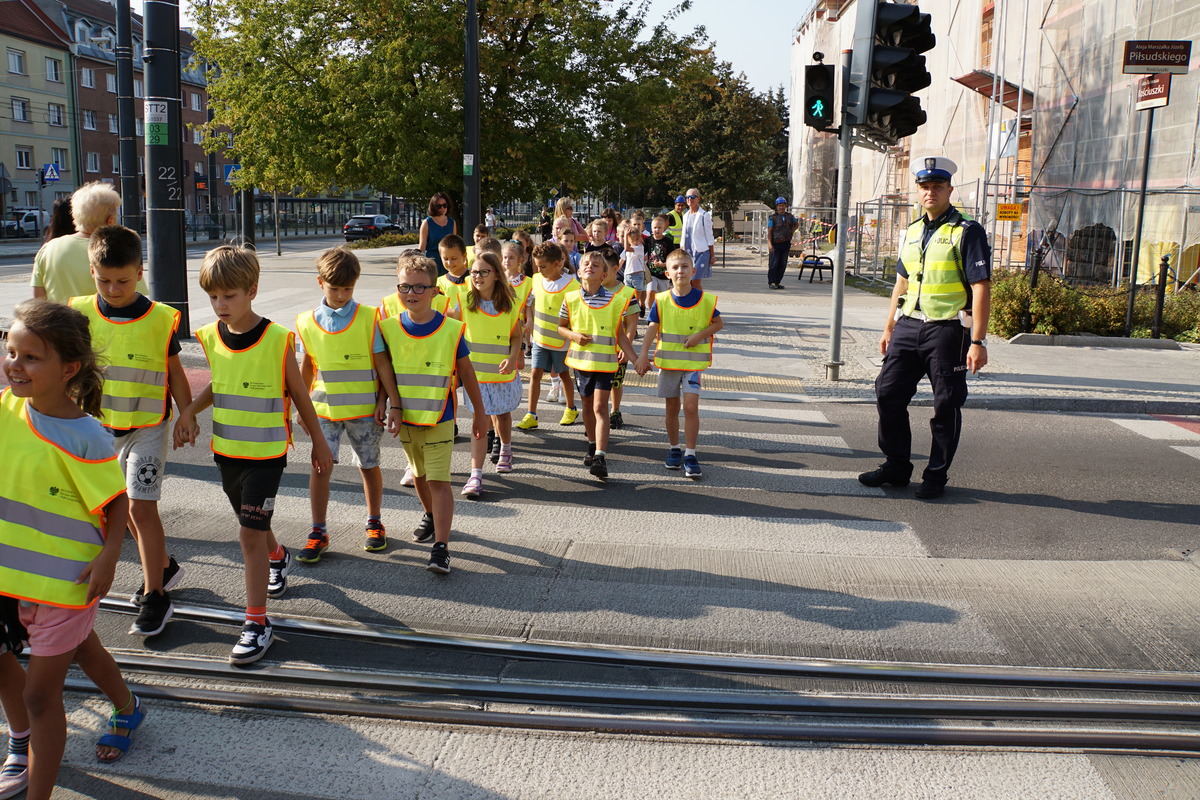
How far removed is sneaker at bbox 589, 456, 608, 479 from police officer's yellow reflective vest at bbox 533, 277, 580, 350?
4.45 feet

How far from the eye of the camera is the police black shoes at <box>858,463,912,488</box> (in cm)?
670

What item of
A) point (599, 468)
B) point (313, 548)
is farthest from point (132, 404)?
point (599, 468)

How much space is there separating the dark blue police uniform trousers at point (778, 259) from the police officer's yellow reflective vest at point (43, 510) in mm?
19620

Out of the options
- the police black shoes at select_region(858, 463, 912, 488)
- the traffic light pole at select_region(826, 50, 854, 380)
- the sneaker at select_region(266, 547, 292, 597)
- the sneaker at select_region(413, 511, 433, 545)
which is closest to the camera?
the sneaker at select_region(266, 547, 292, 597)

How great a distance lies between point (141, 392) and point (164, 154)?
748 centimetres

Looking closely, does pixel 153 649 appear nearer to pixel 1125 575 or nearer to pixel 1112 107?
pixel 1125 575

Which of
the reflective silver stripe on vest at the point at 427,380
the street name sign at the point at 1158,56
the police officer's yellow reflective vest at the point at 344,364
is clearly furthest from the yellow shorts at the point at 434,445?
the street name sign at the point at 1158,56

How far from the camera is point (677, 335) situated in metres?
6.88

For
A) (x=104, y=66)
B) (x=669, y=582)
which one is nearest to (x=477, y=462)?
(x=669, y=582)

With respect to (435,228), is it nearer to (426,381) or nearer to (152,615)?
(426,381)

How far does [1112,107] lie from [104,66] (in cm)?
6039

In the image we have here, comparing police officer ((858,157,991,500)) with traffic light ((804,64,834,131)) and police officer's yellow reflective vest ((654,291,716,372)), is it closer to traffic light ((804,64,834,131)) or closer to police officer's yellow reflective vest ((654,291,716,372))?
police officer's yellow reflective vest ((654,291,716,372))

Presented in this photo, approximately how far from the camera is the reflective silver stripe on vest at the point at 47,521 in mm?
2848

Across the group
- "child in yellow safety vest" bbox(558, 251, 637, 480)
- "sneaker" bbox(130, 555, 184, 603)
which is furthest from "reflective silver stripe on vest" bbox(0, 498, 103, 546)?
"child in yellow safety vest" bbox(558, 251, 637, 480)
